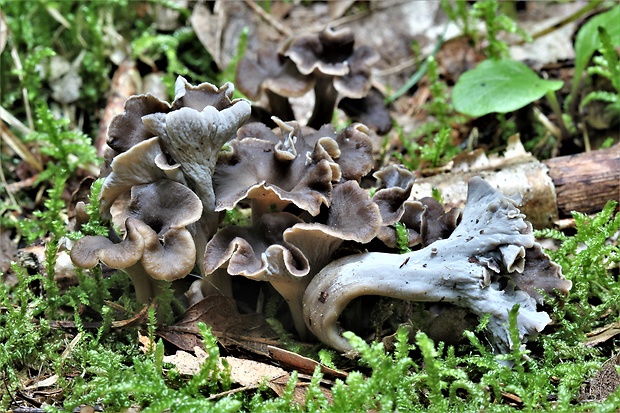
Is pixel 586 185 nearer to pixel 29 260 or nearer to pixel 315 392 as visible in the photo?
pixel 315 392

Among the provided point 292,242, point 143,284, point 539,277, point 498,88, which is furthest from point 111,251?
point 498,88

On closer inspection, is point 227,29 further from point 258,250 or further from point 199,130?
point 258,250

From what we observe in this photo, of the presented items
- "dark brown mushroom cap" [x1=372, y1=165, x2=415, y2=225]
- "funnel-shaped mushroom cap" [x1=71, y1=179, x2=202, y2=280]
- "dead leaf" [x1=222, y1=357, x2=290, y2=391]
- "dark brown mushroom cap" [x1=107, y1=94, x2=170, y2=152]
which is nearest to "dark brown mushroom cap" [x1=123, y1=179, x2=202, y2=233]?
"funnel-shaped mushroom cap" [x1=71, y1=179, x2=202, y2=280]

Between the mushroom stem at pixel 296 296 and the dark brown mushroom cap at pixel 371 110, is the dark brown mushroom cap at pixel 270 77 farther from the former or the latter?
the mushroom stem at pixel 296 296

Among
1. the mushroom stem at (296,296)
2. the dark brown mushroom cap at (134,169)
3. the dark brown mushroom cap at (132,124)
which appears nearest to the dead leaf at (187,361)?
the mushroom stem at (296,296)

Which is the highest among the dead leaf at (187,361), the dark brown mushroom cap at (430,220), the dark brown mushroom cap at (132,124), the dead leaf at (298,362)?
the dark brown mushroom cap at (132,124)
